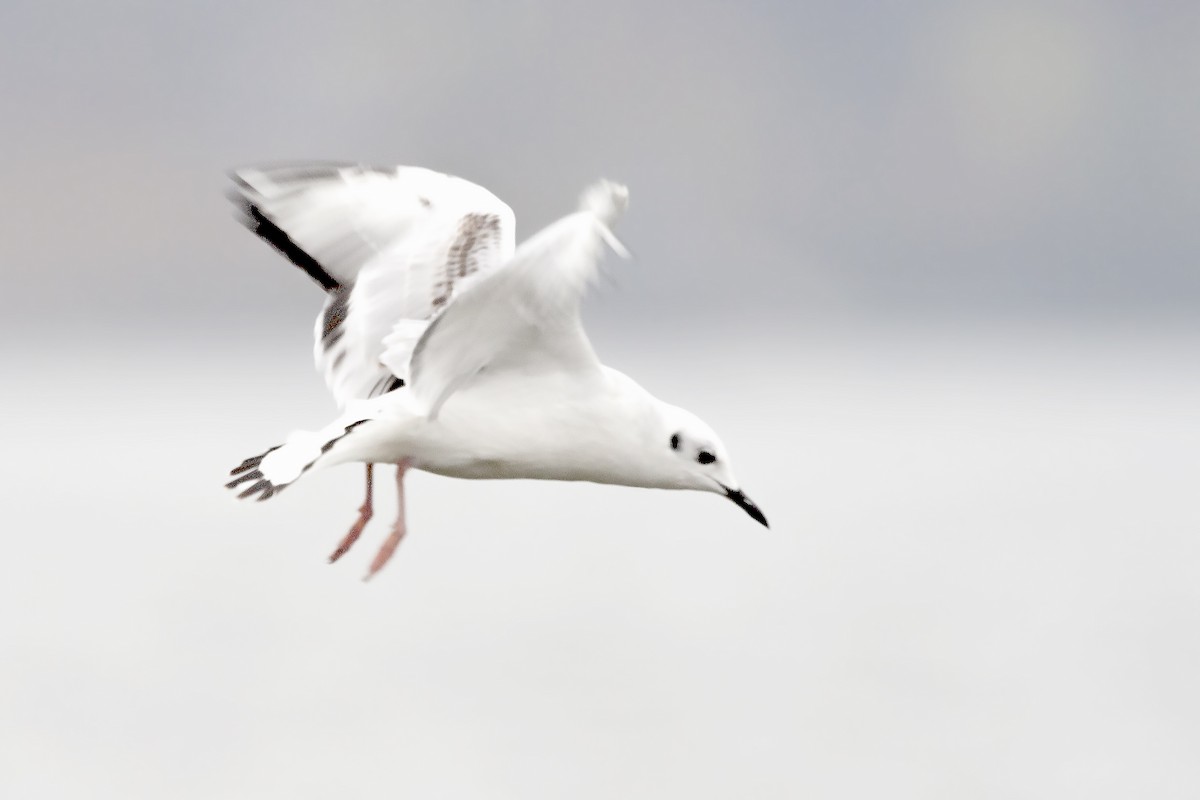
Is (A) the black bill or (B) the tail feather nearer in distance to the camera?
(B) the tail feather

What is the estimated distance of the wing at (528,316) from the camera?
4.76 meters

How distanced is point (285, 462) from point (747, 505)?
1729 mm

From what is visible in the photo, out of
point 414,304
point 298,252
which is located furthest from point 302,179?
point 414,304

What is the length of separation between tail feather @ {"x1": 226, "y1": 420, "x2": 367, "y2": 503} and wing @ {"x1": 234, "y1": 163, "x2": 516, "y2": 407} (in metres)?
0.63

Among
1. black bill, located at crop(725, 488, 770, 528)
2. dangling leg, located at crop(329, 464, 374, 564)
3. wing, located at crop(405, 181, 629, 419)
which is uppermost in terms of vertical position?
wing, located at crop(405, 181, 629, 419)

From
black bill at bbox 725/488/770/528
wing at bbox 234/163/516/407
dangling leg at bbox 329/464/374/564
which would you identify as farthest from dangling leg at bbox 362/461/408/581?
black bill at bbox 725/488/770/528

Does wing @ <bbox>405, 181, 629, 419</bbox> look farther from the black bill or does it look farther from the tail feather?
the black bill

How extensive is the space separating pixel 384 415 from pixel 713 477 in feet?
4.03

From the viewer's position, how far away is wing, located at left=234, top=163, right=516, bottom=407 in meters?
6.41

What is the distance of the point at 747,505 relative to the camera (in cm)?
626

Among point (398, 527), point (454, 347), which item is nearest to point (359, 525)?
point (398, 527)

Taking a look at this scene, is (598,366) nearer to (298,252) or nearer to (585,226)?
(585,226)

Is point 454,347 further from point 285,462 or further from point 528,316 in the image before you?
point 285,462

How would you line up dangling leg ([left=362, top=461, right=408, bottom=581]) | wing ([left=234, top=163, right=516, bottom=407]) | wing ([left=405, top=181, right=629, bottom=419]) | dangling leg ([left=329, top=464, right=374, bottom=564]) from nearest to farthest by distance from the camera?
wing ([left=405, top=181, right=629, bottom=419]) → dangling leg ([left=362, top=461, right=408, bottom=581]) → dangling leg ([left=329, top=464, right=374, bottom=564]) → wing ([left=234, top=163, right=516, bottom=407])
